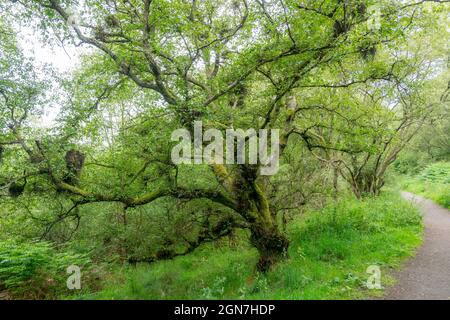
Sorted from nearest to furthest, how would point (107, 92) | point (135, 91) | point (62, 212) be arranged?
point (62, 212) → point (107, 92) → point (135, 91)

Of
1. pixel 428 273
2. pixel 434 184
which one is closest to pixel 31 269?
pixel 428 273

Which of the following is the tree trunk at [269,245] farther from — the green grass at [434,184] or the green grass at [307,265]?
the green grass at [434,184]

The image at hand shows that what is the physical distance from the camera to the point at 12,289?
621 centimetres

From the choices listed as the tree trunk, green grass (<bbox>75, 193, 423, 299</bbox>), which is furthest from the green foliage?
the tree trunk

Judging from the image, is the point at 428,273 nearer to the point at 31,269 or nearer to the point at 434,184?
the point at 31,269

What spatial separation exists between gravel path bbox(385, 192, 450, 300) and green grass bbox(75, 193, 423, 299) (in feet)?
0.77

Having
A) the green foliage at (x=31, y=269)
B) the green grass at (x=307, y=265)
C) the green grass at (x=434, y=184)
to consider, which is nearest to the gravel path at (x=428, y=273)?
the green grass at (x=307, y=265)

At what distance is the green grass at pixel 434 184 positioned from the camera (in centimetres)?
1365

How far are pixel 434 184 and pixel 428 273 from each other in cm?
1460

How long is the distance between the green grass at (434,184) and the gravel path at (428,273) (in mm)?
6072

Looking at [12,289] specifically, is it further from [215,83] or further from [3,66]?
[215,83]
